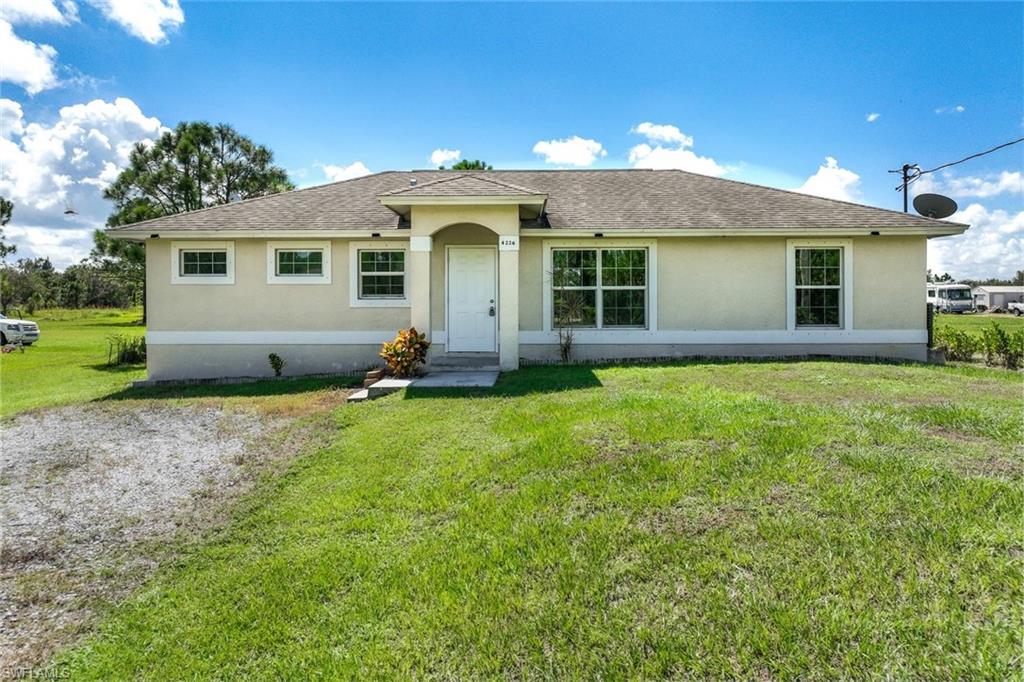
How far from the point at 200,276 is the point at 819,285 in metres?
14.1

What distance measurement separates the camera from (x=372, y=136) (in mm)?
14391

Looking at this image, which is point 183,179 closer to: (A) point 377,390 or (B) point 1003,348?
(A) point 377,390

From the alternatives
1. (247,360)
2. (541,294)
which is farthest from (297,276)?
(541,294)

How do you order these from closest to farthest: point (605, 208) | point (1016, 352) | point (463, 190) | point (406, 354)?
point (406, 354)
point (463, 190)
point (1016, 352)
point (605, 208)

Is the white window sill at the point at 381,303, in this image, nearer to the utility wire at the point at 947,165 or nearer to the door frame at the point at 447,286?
the door frame at the point at 447,286

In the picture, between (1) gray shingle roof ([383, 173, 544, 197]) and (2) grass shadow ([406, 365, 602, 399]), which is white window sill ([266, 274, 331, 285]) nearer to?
(1) gray shingle roof ([383, 173, 544, 197])

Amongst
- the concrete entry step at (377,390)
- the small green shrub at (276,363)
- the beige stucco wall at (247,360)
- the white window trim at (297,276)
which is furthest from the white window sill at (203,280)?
the concrete entry step at (377,390)

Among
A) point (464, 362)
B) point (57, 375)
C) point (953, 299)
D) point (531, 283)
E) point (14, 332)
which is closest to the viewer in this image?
point (464, 362)

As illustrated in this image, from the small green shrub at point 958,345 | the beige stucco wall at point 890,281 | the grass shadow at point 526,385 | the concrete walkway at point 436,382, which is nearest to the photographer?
the grass shadow at point 526,385

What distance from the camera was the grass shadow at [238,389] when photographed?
Result: 9836 mm

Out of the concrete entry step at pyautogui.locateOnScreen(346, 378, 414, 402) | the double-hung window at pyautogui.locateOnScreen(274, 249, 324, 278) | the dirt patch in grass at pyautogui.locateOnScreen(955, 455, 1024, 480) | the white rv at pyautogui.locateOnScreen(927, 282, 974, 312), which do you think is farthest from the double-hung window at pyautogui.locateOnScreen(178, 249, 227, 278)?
the white rv at pyautogui.locateOnScreen(927, 282, 974, 312)

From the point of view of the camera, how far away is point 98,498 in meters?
4.81

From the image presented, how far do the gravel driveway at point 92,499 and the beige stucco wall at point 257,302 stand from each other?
3676 mm

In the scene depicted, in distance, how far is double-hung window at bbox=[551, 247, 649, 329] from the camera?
11.5 metres
